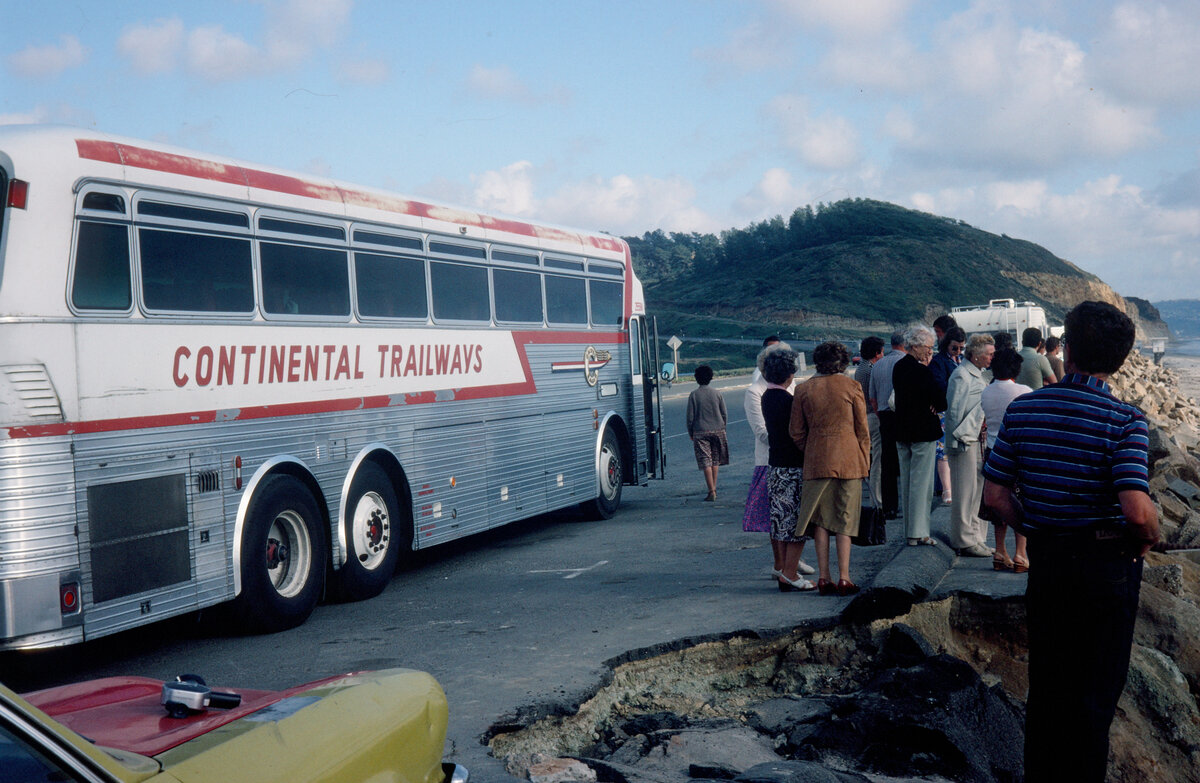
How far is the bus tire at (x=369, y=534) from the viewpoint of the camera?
8.42 meters

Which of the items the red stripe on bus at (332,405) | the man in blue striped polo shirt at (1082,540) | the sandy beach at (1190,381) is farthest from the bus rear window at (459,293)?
the sandy beach at (1190,381)

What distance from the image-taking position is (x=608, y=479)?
43.3 feet

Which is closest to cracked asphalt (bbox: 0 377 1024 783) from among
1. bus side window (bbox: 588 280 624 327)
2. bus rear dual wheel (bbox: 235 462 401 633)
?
bus rear dual wheel (bbox: 235 462 401 633)

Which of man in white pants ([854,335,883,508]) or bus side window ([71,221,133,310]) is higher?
bus side window ([71,221,133,310])

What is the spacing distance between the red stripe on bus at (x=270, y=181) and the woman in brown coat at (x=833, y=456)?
3826mm

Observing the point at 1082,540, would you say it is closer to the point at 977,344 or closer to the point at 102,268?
the point at 977,344

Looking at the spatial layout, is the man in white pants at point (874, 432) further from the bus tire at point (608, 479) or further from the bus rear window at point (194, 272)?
the bus rear window at point (194, 272)

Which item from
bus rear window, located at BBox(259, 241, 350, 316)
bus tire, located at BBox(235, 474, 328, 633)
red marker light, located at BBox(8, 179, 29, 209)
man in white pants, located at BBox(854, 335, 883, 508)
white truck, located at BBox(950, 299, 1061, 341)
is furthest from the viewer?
white truck, located at BBox(950, 299, 1061, 341)

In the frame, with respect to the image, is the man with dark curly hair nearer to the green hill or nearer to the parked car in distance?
the parked car in distance

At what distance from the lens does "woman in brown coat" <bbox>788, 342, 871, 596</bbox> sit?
24.8 feet

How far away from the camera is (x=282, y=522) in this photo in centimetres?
765

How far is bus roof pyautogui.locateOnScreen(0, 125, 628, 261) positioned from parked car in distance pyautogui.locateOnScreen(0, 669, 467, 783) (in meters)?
4.27

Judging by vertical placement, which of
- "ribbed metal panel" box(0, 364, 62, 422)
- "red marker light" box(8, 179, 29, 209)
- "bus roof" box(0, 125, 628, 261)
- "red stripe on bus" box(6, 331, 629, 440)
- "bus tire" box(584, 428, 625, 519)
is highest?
"bus roof" box(0, 125, 628, 261)

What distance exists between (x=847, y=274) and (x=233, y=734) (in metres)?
113
